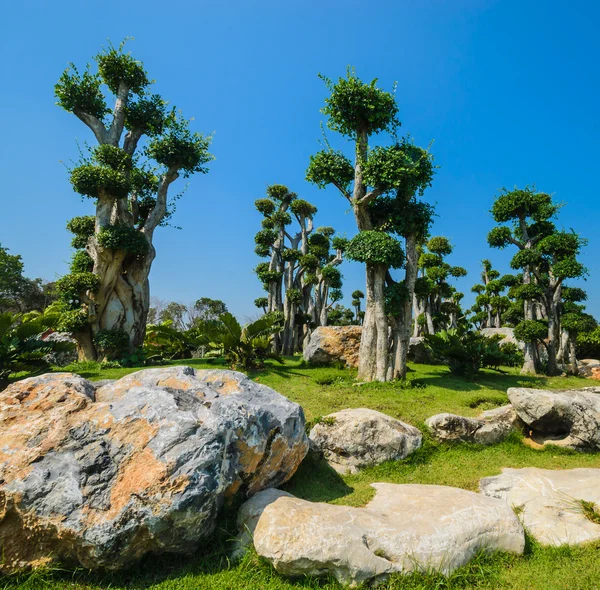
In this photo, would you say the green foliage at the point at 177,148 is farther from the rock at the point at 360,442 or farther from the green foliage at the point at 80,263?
the rock at the point at 360,442

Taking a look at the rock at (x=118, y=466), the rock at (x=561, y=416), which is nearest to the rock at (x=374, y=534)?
the rock at (x=118, y=466)

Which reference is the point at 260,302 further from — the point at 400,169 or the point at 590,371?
the point at 590,371

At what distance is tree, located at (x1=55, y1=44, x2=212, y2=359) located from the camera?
43.3ft

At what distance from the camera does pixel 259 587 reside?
10.8ft

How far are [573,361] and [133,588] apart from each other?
60.3 ft

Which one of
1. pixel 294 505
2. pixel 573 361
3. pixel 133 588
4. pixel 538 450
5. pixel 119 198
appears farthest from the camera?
pixel 573 361

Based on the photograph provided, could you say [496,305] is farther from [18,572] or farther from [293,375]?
[18,572]

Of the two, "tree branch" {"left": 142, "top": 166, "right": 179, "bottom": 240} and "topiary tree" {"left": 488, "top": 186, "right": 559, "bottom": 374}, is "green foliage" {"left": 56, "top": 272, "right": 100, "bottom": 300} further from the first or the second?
"topiary tree" {"left": 488, "top": 186, "right": 559, "bottom": 374}

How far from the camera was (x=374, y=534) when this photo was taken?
361 centimetres

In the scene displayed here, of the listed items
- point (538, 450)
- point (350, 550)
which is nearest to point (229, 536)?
point (350, 550)

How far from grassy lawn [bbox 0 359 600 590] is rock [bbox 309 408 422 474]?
0.61 ft

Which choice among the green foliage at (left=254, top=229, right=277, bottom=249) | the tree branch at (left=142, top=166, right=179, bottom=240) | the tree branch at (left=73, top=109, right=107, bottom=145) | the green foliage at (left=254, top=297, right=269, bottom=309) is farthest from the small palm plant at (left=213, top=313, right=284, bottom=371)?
the green foliage at (left=254, top=297, right=269, bottom=309)

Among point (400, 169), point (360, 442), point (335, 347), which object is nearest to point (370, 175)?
point (400, 169)

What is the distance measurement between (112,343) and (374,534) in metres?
12.0
